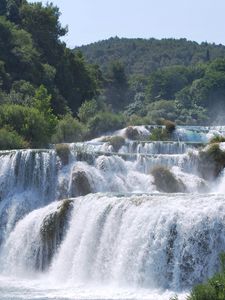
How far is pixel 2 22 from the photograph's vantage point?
62.8 metres

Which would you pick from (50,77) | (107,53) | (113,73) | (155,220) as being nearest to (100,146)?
(155,220)

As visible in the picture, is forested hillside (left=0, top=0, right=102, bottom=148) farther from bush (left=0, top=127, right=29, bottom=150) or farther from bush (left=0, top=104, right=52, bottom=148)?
bush (left=0, top=127, right=29, bottom=150)

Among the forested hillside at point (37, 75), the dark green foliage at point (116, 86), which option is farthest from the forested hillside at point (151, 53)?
the forested hillside at point (37, 75)

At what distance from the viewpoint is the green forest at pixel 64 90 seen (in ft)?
A: 144

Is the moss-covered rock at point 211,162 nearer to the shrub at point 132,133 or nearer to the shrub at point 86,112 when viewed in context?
the shrub at point 132,133

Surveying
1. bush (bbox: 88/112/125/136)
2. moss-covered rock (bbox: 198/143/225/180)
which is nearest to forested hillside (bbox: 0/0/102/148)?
bush (bbox: 88/112/125/136)

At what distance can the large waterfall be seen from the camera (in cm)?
2228

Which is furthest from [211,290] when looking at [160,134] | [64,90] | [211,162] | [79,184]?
[64,90]

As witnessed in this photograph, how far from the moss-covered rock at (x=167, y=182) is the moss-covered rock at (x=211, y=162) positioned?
184 cm

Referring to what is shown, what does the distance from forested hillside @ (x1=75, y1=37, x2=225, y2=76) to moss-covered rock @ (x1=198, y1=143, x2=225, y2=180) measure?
121 metres

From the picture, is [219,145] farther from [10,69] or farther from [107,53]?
[107,53]

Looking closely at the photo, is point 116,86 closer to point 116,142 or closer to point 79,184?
point 116,142

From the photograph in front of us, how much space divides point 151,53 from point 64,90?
344 ft

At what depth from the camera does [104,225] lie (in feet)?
82.3
